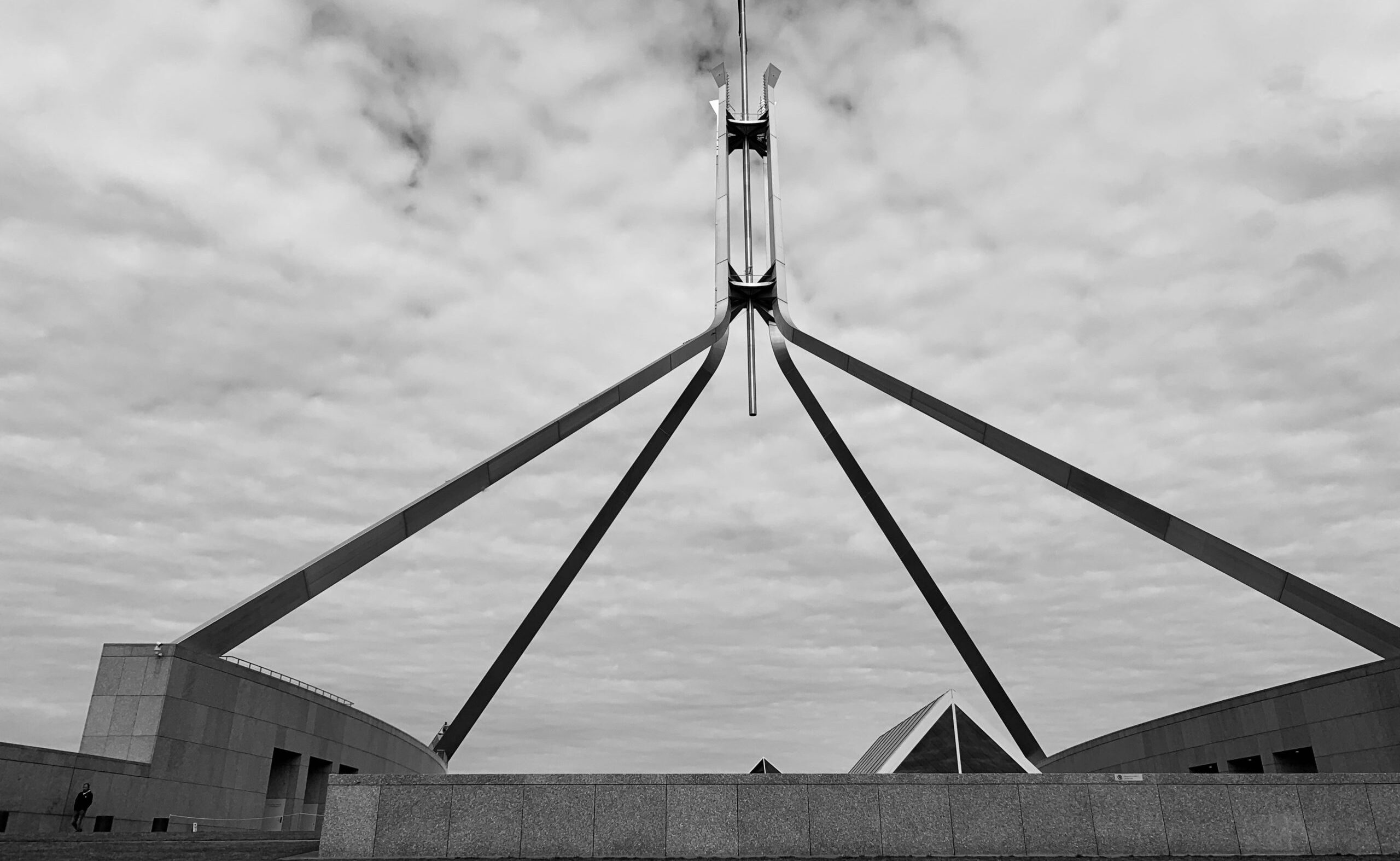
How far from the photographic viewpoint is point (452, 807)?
1059 centimetres

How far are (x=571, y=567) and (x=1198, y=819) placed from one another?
16.2 m

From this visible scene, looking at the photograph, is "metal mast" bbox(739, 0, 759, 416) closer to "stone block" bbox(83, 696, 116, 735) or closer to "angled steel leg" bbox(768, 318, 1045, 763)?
"angled steel leg" bbox(768, 318, 1045, 763)

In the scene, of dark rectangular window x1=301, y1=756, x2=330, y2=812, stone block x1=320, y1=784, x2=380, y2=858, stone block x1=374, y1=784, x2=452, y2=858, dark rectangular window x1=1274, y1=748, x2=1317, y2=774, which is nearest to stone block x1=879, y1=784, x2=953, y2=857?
stone block x1=374, y1=784, x2=452, y2=858

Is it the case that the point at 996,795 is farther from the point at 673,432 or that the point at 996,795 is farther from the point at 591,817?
the point at 673,432

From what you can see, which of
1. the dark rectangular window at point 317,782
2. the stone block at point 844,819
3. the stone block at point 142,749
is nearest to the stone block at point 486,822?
the stone block at point 844,819

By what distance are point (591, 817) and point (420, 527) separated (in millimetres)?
8968

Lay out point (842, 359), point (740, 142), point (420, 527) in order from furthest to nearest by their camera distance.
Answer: point (740, 142) < point (842, 359) < point (420, 527)

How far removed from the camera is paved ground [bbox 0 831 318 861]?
10.4 metres

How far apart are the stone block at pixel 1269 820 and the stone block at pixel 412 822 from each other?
8.62m

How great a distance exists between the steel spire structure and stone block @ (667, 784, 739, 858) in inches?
339

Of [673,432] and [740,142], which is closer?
[673,432]

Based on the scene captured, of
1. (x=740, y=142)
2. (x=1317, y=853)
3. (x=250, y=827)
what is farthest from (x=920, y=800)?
(x=740, y=142)

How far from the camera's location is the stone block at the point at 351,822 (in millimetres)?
10375

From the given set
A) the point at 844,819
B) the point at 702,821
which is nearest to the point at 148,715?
the point at 702,821
